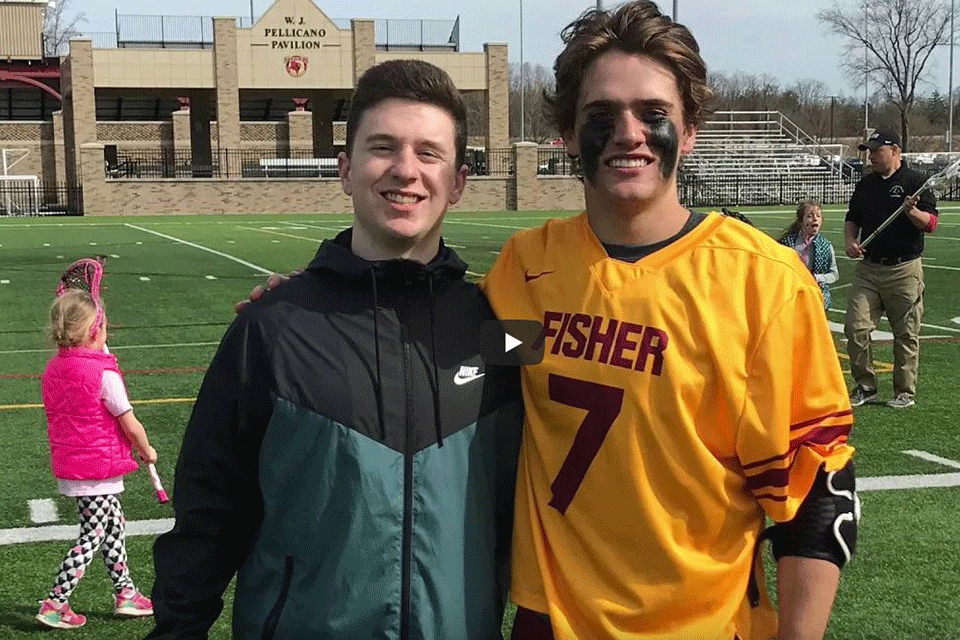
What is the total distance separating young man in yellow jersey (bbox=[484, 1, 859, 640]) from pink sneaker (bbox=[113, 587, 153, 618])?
276 centimetres

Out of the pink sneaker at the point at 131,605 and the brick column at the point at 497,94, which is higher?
the brick column at the point at 497,94

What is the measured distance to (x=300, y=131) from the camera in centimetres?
5481

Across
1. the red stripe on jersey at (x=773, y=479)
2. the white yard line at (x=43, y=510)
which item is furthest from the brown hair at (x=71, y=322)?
the red stripe on jersey at (x=773, y=479)

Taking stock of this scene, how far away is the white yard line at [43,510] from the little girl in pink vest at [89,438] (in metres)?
1.20

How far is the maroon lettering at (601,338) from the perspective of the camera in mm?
2109

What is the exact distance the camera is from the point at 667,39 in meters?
Result: 2.20

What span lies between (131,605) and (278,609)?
9.00 ft

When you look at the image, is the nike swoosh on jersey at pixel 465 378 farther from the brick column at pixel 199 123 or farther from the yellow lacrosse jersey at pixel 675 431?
the brick column at pixel 199 123

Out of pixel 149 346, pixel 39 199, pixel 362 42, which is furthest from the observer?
pixel 362 42

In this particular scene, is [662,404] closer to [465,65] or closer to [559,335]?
[559,335]

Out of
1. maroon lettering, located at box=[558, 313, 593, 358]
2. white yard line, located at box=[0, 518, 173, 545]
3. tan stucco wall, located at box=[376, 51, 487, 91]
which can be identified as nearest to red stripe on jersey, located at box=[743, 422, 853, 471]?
maroon lettering, located at box=[558, 313, 593, 358]

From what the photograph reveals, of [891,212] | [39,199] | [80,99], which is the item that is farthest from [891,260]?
[39,199]

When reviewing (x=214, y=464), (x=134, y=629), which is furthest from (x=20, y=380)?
(x=214, y=464)

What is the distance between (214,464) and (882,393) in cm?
772
